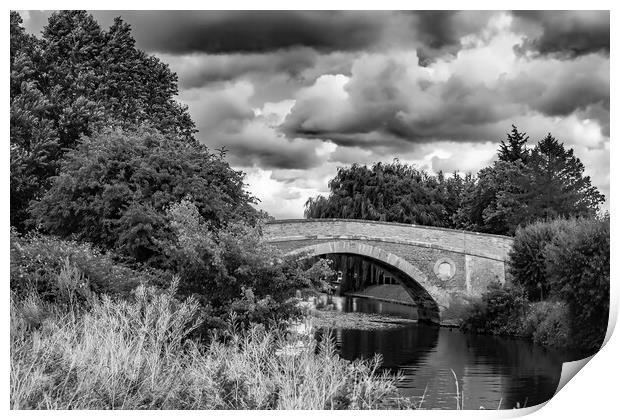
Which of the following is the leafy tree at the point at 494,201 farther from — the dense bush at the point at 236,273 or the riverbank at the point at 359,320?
the dense bush at the point at 236,273

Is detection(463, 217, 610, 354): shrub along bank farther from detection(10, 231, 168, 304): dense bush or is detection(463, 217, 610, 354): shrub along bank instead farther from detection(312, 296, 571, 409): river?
detection(10, 231, 168, 304): dense bush

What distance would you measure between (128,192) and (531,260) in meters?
9.28

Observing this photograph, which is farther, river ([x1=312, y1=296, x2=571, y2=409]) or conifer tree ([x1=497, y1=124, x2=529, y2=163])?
conifer tree ([x1=497, y1=124, x2=529, y2=163])

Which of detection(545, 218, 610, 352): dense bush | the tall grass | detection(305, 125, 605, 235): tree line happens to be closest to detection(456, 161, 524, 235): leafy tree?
detection(305, 125, 605, 235): tree line

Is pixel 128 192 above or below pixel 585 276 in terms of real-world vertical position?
above

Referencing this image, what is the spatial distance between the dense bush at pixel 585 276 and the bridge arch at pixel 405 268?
7.30 m

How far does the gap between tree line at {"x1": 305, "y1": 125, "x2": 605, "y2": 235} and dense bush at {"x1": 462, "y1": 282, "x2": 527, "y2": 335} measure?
2382 mm

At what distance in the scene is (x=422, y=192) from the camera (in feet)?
81.6

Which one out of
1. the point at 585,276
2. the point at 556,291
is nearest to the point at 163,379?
the point at 585,276

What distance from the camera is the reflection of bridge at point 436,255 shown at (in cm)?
1998

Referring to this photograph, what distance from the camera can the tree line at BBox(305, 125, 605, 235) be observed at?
67.9 feet

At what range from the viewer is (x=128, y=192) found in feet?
41.0
